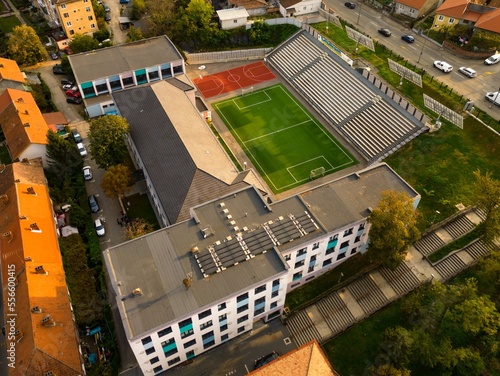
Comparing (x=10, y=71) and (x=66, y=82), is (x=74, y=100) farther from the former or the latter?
(x=10, y=71)

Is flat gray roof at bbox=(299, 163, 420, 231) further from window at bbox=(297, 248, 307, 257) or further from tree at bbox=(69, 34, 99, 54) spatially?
tree at bbox=(69, 34, 99, 54)

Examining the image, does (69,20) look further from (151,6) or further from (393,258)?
(393,258)

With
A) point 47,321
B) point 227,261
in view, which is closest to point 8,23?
point 47,321

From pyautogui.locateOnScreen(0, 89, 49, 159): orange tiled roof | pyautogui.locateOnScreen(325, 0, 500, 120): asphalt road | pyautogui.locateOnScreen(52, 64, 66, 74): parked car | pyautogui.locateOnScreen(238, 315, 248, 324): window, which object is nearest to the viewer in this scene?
pyautogui.locateOnScreen(238, 315, 248, 324): window

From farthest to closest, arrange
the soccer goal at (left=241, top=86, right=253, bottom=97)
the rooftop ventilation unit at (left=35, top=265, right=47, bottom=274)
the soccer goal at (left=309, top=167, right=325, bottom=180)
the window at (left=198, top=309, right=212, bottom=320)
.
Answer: the soccer goal at (left=241, top=86, right=253, bottom=97), the soccer goal at (left=309, top=167, right=325, bottom=180), the rooftop ventilation unit at (left=35, top=265, right=47, bottom=274), the window at (left=198, top=309, right=212, bottom=320)

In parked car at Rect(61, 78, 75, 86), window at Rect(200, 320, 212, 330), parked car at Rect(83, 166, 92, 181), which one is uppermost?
window at Rect(200, 320, 212, 330)

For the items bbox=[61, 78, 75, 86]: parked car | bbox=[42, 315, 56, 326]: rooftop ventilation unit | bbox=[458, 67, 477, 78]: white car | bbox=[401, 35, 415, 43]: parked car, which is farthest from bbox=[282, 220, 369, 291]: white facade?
bbox=[61, 78, 75, 86]: parked car

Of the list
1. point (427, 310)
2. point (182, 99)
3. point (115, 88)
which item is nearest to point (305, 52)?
point (182, 99)
